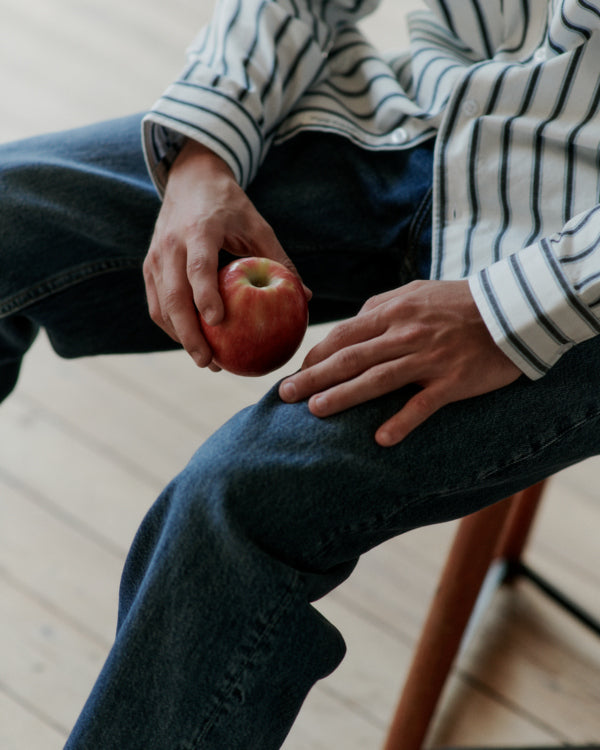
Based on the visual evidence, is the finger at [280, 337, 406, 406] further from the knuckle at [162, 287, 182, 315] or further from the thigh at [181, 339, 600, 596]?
the knuckle at [162, 287, 182, 315]

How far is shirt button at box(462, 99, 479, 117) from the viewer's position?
2.69ft

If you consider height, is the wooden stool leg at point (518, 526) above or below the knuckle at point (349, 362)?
below

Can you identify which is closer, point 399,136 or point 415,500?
point 415,500

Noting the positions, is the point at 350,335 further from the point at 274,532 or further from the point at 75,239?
the point at 75,239

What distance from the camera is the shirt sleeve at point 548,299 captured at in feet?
2.19

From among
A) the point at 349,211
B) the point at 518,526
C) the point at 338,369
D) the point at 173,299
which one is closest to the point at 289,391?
the point at 338,369

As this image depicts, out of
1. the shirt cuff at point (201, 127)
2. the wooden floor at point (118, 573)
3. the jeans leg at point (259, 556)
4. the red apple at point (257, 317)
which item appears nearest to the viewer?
the jeans leg at point (259, 556)

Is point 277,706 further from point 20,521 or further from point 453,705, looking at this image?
point 20,521

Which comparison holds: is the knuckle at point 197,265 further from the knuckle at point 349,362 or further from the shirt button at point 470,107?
the shirt button at point 470,107

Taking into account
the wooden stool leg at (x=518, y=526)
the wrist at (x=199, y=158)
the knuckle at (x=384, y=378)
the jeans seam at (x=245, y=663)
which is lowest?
the wooden stool leg at (x=518, y=526)

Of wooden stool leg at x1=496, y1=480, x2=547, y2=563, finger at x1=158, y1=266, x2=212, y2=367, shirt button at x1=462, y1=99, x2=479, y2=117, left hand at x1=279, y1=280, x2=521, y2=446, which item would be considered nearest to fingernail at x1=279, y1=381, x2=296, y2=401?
left hand at x1=279, y1=280, x2=521, y2=446

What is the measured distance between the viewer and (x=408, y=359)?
2.23 ft

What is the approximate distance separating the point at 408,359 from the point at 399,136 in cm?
30

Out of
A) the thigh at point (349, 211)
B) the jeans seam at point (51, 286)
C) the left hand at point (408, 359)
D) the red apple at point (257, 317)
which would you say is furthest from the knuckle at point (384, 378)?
the jeans seam at point (51, 286)
